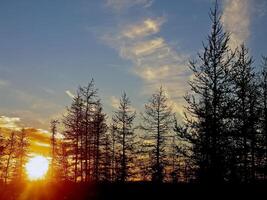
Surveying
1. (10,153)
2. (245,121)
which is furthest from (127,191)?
(10,153)

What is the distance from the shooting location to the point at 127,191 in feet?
78.2

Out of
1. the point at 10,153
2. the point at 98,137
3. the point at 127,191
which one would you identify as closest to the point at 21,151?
the point at 10,153

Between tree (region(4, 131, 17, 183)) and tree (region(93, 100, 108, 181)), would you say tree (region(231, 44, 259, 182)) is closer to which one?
tree (region(93, 100, 108, 181))

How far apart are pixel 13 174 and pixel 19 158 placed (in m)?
3.82

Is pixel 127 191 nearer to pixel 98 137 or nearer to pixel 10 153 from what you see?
pixel 98 137

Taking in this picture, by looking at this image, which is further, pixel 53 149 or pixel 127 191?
pixel 53 149

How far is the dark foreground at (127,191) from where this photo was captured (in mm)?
20281

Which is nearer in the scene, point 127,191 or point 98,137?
point 127,191

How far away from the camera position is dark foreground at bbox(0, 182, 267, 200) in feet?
66.5

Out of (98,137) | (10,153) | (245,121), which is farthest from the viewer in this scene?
(10,153)

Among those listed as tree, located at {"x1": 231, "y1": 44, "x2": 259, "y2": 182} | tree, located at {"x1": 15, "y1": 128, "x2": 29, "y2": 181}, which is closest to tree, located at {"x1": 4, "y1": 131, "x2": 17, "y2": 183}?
tree, located at {"x1": 15, "y1": 128, "x2": 29, "y2": 181}

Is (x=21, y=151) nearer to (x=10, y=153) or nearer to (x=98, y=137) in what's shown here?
(x=10, y=153)

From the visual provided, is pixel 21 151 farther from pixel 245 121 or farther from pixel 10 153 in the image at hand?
pixel 245 121

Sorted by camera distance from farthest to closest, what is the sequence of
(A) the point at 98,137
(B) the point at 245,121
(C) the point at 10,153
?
(C) the point at 10,153 → (A) the point at 98,137 → (B) the point at 245,121
